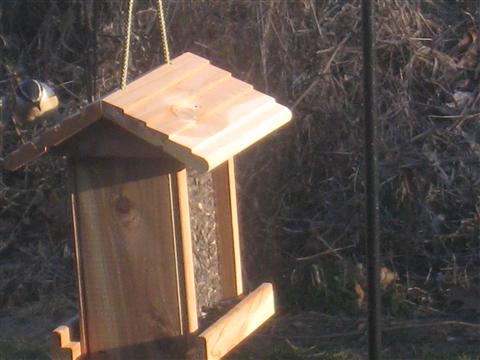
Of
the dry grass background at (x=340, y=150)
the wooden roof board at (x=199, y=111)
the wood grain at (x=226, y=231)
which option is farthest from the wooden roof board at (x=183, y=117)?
the dry grass background at (x=340, y=150)

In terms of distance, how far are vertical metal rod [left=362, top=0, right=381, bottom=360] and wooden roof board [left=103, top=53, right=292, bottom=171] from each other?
26 cm

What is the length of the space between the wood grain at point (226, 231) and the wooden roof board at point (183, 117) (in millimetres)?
401

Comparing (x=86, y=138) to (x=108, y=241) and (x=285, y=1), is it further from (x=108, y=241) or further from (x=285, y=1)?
→ (x=285, y=1)

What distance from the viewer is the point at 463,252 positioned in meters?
6.44

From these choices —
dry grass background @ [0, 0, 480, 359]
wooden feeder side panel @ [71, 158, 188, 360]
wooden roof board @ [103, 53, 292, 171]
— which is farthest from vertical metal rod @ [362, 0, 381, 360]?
dry grass background @ [0, 0, 480, 359]

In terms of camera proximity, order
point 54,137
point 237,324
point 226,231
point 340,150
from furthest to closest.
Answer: point 340,150 → point 226,231 → point 237,324 → point 54,137

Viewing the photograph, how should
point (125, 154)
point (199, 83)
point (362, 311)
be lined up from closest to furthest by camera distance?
point (125, 154) < point (199, 83) < point (362, 311)

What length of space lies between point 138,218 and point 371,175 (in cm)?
75

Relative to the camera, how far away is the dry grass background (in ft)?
21.1

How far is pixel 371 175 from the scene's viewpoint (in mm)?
3338

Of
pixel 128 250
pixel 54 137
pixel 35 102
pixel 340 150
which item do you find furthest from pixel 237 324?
pixel 340 150

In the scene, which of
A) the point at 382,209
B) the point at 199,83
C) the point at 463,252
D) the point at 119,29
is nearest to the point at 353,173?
the point at 382,209

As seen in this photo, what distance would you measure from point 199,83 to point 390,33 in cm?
363

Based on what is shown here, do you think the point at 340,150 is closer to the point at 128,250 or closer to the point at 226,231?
the point at 226,231
